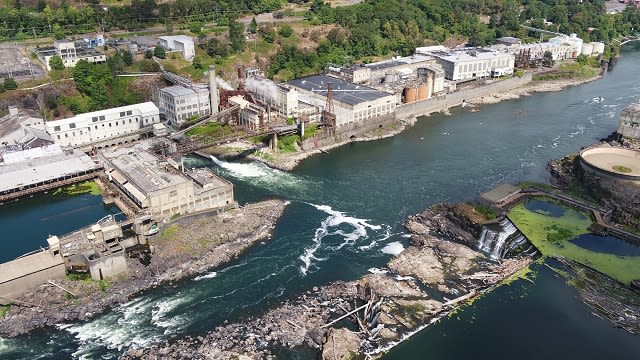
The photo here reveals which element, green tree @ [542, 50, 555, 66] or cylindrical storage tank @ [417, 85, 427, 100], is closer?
cylindrical storage tank @ [417, 85, 427, 100]

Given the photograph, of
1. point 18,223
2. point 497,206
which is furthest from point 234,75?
point 497,206

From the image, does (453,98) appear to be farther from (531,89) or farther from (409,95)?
(531,89)

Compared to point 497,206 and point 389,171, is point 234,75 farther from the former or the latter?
point 497,206

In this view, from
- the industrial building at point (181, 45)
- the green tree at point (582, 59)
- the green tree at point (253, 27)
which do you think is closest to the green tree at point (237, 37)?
the green tree at point (253, 27)

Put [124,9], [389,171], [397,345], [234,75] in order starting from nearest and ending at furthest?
1. [397,345]
2. [389,171]
3. [234,75]
4. [124,9]

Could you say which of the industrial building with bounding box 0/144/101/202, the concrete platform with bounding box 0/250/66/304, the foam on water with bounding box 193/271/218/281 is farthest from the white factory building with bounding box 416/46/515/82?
the concrete platform with bounding box 0/250/66/304

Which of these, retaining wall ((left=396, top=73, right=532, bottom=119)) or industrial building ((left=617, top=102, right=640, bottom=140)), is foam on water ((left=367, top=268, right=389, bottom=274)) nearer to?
retaining wall ((left=396, top=73, right=532, bottom=119))

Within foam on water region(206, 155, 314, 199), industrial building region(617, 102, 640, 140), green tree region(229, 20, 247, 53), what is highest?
green tree region(229, 20, 247, 53)
